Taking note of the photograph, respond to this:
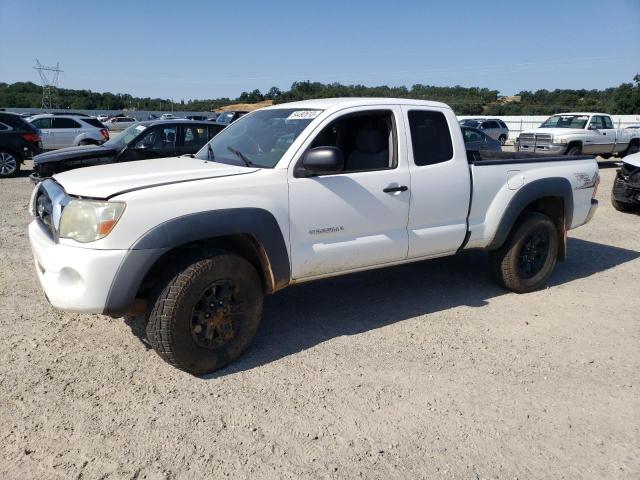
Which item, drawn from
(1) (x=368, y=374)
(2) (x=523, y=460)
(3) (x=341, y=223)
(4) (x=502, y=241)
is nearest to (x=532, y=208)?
(4) (x=502, y=241)

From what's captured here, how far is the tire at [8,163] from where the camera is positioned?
13523 mm

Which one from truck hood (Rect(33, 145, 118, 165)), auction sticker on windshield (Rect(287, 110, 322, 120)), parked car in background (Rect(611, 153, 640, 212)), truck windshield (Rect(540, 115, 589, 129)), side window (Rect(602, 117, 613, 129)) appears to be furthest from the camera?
side window (Rect(602, 117, 613, 129))

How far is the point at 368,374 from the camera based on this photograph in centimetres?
356

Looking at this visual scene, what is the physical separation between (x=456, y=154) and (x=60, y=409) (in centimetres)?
357

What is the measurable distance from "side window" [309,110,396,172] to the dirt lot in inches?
52.4

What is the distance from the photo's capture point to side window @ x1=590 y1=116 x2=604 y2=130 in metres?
18.4

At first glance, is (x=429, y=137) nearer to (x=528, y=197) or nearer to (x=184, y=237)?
(x=528, y=197)

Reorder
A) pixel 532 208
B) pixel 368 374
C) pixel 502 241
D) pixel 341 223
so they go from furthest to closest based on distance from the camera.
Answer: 1. pixel 532 208
2. pixel 502 241
3. pixel 341 223
4. pixel 368 374

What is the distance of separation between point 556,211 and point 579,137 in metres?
14.2

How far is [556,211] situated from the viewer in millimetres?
5512

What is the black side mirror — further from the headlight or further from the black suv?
the black suv

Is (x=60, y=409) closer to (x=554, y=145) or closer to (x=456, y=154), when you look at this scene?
(x=456, y=154)

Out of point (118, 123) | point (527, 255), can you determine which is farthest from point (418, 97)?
point (527, 255)

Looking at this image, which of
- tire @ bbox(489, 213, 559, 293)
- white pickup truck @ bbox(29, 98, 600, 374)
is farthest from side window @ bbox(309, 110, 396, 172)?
tire @ bbox(489, 213, 559, 293)
